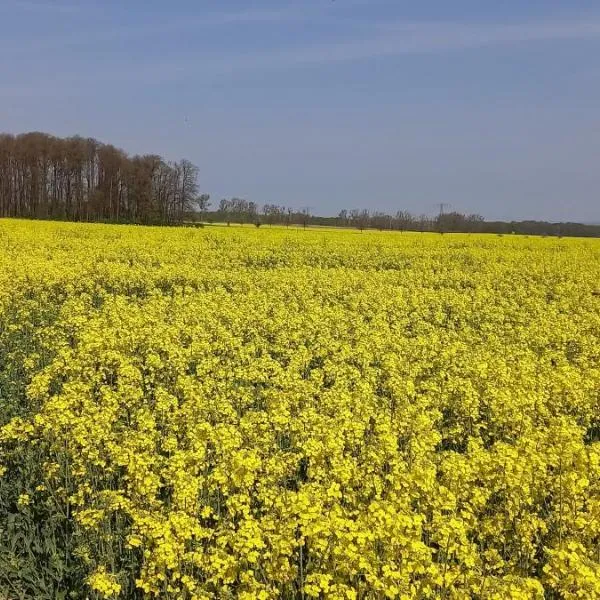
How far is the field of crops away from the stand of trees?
67.4 metres

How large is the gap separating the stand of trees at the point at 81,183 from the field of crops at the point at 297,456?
6737 centimetres

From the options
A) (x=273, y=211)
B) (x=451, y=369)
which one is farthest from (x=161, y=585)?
(x=273, y=211)

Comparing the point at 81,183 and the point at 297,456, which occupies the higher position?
the point at 81,183

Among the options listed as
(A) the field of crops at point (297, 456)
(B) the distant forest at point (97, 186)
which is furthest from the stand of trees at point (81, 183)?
(A) the field of crops at point (297, 456)

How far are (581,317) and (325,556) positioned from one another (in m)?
13.5

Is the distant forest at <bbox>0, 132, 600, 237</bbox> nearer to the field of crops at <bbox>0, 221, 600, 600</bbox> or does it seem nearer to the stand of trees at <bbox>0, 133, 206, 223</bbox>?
the stand of trees at <bbox>0, 133, 206, 223</bbox>

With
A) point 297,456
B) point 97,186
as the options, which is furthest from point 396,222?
point 297,456

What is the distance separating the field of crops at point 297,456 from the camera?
4.53m

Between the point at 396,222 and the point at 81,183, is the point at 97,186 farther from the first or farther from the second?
the point at 396,222

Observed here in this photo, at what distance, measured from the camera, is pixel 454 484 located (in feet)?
18.7

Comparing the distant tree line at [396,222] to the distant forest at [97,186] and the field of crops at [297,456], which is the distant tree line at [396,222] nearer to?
the distant forest at [97,186]

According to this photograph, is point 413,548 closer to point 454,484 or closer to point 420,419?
point 454,484

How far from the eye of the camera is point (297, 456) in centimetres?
614

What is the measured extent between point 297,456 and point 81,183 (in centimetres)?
8291
